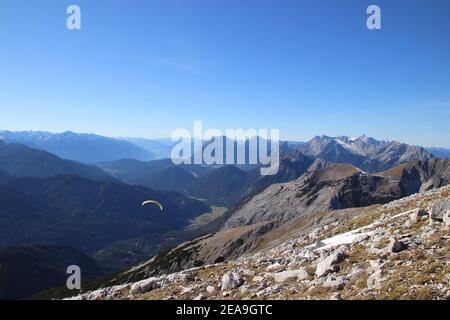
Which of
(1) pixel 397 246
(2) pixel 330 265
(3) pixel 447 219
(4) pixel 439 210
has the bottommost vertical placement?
(2) pixel 330 265

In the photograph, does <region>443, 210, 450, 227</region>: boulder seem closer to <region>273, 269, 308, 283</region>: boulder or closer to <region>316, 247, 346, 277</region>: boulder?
<region>316, 247, 346, 277</region>: boulder

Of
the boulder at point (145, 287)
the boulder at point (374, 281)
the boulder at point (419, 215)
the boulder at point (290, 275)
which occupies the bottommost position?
the boulder at point (145, 287)

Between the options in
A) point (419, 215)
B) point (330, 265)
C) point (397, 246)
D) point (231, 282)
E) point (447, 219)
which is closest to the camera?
point (397, 246)

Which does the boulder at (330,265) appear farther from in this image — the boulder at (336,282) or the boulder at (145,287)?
the boulder at (145,287)

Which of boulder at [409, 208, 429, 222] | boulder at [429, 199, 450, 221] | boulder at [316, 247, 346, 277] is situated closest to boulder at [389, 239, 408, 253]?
boulder at [316, 247, 346, 277]

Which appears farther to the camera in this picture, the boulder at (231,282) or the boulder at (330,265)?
the boulder at (231,282)

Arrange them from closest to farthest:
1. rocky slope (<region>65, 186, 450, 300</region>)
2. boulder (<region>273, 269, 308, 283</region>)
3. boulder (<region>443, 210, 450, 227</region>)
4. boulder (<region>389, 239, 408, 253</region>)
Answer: rocky slope (<region>65, 186, 450, 300</region>), boulder (<region>389, 239, 408, 253</region>), boulder (<region>273, 269, 308, 283</region>), boulder (<region>443, 210, 450, 227</region>)

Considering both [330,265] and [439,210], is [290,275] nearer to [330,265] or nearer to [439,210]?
[330,265]

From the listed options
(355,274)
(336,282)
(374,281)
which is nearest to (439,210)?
(355,274)

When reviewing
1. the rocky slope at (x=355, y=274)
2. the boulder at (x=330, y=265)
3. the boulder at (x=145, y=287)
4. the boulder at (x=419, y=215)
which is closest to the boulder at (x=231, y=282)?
the rocky slope at (x=355, y=274)
